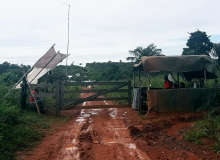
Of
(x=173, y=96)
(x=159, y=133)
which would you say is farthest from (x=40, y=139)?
(x=173, y=96)

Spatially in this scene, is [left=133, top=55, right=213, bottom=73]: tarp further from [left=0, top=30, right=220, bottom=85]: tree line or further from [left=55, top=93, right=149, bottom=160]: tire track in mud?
[left=0, top=30, right=220, bottom=85]: tree line

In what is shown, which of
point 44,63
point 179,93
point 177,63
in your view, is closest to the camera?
point 179,93

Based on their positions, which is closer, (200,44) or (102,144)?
(102,144)

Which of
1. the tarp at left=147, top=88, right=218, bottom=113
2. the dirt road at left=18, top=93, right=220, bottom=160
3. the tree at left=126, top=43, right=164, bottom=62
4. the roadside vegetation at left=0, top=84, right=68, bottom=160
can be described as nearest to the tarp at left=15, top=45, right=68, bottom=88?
the roadside vegetation at left=0, top=84, right=68, bottom=160

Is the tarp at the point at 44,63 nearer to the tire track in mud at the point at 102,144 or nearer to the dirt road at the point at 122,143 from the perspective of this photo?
the dirt road at the point at 122,143

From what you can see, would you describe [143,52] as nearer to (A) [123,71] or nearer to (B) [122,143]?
(A) [123,71]

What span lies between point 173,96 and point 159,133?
3173mm

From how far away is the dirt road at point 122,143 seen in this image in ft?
19.6

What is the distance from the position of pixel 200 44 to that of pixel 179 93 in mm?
18885

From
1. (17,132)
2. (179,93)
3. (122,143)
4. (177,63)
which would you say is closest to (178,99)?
(179,93)

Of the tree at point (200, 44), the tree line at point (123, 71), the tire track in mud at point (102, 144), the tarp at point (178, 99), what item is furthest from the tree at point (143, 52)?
the tire track in mud at point (102, 144)

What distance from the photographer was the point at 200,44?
1102 inches

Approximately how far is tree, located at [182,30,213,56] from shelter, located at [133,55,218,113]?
701 inches

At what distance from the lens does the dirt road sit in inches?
235
